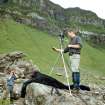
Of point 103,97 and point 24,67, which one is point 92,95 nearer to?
point 103,97

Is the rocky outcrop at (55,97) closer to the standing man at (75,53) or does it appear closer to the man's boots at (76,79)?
the man's boots at (76,79)

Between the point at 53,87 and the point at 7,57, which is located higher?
the point at 53,87

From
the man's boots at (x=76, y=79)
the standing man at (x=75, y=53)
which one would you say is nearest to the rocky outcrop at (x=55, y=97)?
the man's boots at (x=76, y=79)

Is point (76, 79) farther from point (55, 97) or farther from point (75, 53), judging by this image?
point (55, 97)

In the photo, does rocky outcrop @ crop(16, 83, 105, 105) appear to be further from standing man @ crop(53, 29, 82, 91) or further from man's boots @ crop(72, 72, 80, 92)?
standing man @ crop(53, 29, 82, 91)

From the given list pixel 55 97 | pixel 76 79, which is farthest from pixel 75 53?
pixel 55 97

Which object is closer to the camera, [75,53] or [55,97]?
[55,97]

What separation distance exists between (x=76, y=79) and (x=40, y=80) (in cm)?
226

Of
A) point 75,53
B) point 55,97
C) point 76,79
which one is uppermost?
point 75,53

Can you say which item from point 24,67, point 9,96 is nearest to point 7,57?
point 24,67

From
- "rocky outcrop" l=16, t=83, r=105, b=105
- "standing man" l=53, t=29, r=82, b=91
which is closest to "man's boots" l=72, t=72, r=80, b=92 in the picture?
"standing man" l=53, t=29, r=82, b=91

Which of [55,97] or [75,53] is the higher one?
[75,53]

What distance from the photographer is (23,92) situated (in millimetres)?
21703

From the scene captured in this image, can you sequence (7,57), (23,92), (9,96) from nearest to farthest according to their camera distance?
(23,92), (9,96), (7,57)
